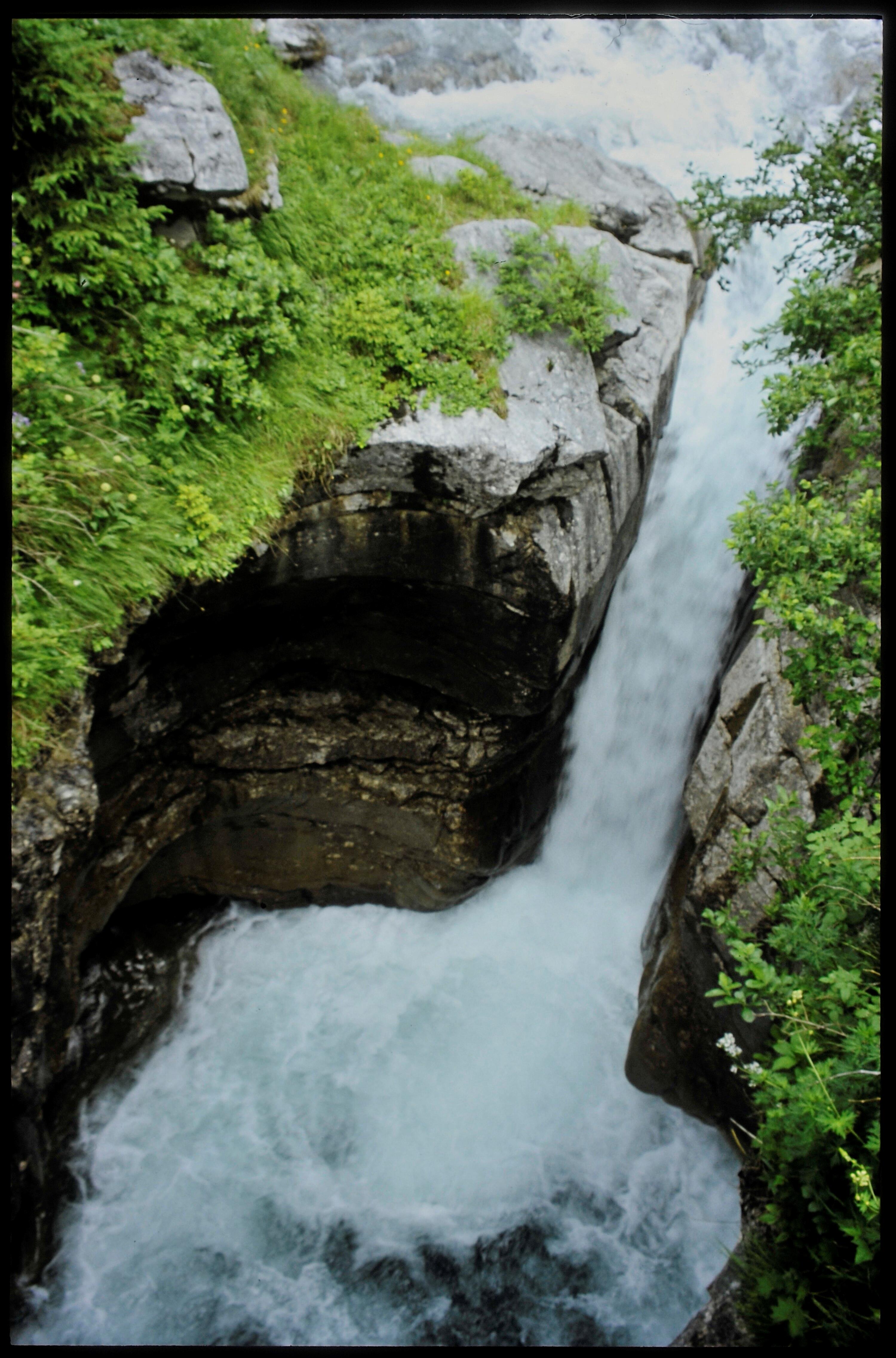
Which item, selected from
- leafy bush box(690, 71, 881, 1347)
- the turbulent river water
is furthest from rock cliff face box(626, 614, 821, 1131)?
the turbulent river water

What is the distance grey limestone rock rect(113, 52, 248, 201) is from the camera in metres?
4.95

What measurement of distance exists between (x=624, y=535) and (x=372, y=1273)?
26.3 ft

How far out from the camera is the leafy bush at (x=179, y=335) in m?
4.44

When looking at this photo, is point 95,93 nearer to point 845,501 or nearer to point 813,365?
point 813,365

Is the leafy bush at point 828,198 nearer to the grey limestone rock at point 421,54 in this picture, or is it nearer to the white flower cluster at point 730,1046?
the grey limestone rock at point 421,54

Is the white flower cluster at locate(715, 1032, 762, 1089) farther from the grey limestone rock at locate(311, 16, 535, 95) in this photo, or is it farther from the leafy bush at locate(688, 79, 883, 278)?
the grey limestone rock at locate(311, 16, 535, 95)

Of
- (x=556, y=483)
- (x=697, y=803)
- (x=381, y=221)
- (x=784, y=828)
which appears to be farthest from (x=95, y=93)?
(x=697, y=803)

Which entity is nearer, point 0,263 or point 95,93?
point 0,263

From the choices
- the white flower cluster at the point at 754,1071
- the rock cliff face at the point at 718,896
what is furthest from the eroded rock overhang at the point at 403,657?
the white flower cluster at the point at 754,1071

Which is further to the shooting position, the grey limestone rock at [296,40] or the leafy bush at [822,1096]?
the grey limestone rock at [296,40]

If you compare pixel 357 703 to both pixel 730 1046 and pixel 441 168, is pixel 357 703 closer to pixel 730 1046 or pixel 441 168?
pixel 730 1046

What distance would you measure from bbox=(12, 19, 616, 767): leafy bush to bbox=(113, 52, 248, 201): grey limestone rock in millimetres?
123

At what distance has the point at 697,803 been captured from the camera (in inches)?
260

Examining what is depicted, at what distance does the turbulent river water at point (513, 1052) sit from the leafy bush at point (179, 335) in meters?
2.89
